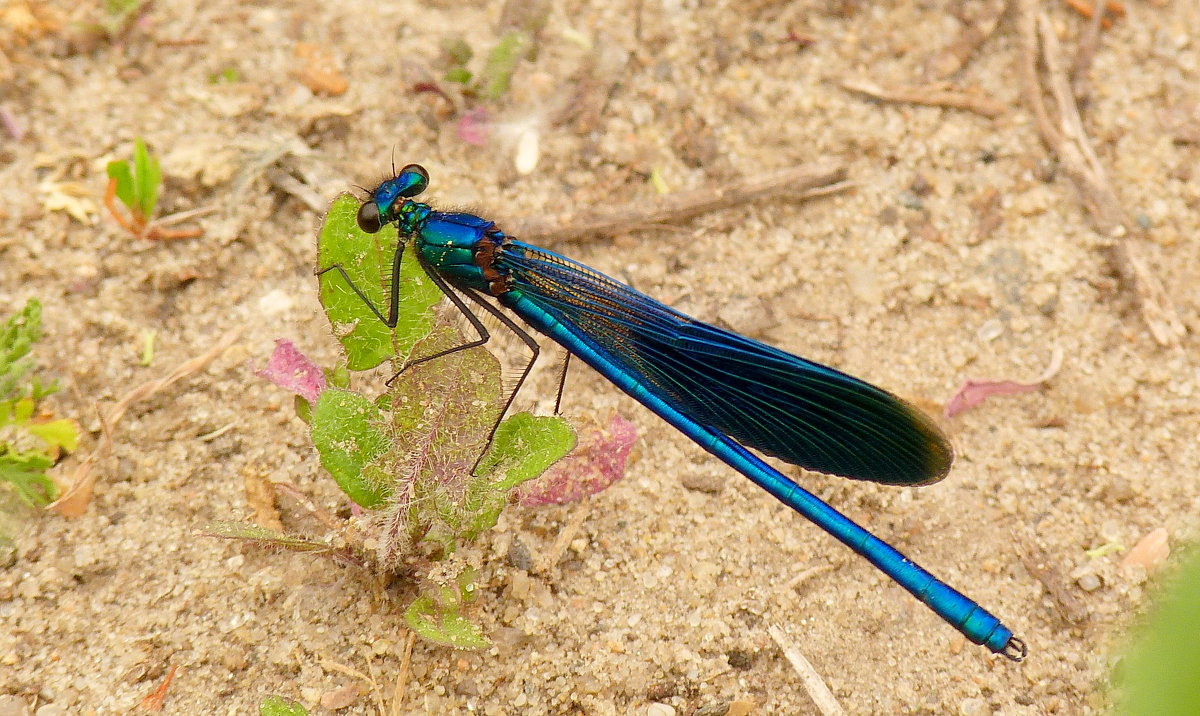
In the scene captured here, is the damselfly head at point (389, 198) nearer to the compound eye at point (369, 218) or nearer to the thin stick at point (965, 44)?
the compound eye at point (369, 218)

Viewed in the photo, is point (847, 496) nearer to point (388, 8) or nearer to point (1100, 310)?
point (1100, 310)

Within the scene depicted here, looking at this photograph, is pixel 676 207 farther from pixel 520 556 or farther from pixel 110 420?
pixel 110 420

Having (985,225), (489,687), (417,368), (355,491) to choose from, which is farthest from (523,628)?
(985,225)

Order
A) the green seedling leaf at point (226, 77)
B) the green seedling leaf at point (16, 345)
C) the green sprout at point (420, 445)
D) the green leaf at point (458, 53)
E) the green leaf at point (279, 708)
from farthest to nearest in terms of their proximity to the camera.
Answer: the green leaf at point (458, 53) → the green seedling leaf at point (226, 77) → the green seedling leaf at point (16, 345) → the green sprout at point (420, 445) → the green leaf at point (279, 708)

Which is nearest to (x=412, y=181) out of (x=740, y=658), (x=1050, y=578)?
(x=740, y=658)

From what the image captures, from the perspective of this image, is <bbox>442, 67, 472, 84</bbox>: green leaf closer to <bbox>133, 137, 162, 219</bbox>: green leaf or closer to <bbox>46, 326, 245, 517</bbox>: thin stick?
<bbox>133, 137, 162, 219</bbox>: green leaf

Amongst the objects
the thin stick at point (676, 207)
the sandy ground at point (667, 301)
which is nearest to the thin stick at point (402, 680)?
the sandy ground at point (667, 301)

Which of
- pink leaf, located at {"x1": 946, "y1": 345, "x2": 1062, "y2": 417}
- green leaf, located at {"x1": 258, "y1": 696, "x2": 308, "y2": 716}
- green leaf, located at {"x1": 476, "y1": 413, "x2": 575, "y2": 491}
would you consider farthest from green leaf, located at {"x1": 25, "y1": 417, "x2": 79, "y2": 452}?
pink leaf, located at {"x1": 946, "y1": 345, "x2": 1062, "y2": 417}
